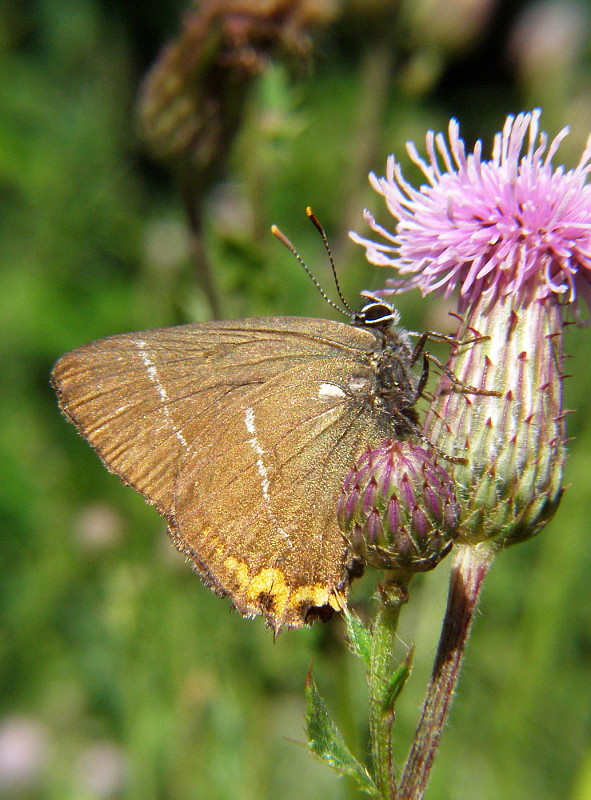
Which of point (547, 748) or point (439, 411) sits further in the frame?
point (547, 748)

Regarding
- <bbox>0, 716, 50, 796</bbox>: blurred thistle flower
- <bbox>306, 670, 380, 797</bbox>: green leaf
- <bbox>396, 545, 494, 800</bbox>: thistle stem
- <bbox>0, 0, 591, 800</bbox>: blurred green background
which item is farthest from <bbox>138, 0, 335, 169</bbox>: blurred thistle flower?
<bbox>0, 716, 50, 796</bbox>: blurred thistle flower

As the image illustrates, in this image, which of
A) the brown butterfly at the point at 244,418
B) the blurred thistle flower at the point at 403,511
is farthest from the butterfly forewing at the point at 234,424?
the blurred thistle flower at the point at 403,511

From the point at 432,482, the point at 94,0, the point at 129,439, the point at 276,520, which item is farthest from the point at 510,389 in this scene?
the point at 94,0

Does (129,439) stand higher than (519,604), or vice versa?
(129,439)

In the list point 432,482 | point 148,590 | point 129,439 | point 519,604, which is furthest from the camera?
point 519,604

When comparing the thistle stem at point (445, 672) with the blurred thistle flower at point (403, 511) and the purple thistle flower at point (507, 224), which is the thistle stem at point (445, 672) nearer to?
the blurred thistle flower at point (403, 511)

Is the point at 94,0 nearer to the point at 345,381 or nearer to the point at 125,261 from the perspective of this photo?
the point at 125,261
